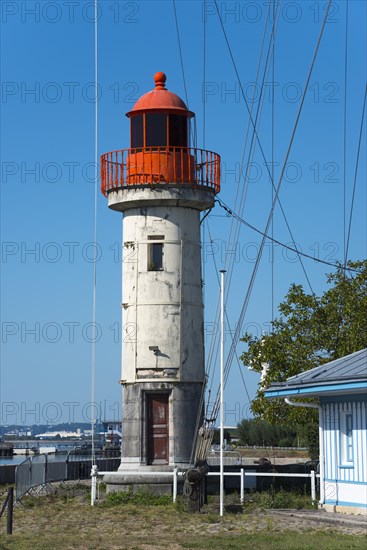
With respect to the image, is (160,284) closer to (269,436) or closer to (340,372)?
(340,372)

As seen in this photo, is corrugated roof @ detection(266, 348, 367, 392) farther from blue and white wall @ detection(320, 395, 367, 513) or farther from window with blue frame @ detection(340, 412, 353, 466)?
window with blue frame @ detection(340, 412, 353, 466)

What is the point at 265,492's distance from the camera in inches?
1390

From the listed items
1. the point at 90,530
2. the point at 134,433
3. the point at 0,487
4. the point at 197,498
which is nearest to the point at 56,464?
the point at 0,487

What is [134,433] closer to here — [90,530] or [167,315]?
[167,315]

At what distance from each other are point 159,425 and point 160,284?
457 cm

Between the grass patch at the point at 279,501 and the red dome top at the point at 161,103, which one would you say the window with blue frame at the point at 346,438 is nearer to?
the grass patch at the point at 279,501

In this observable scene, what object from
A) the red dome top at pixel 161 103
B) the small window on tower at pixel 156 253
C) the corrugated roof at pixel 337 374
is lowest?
the corrugated roof at pixel 337 374

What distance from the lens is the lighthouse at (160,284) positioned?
122ft

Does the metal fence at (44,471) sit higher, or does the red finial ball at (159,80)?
the red finial ball at (159,80)

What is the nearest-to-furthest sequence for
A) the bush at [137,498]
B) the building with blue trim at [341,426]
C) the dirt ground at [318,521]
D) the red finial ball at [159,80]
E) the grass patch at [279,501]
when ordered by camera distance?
the dirt ground at [318,521], the building with blue trim at [341,426], the grass patch at [279,501], the bush at [137,498], the red finial ball at [159,80]

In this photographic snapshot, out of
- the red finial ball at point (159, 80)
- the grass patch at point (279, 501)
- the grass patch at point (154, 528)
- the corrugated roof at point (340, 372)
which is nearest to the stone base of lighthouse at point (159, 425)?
the grass patch at point (154, 528)

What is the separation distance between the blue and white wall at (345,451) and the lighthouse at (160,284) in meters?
8.20

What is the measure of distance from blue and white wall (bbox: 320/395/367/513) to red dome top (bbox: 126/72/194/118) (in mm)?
12311

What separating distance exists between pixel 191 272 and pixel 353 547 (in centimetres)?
1682
